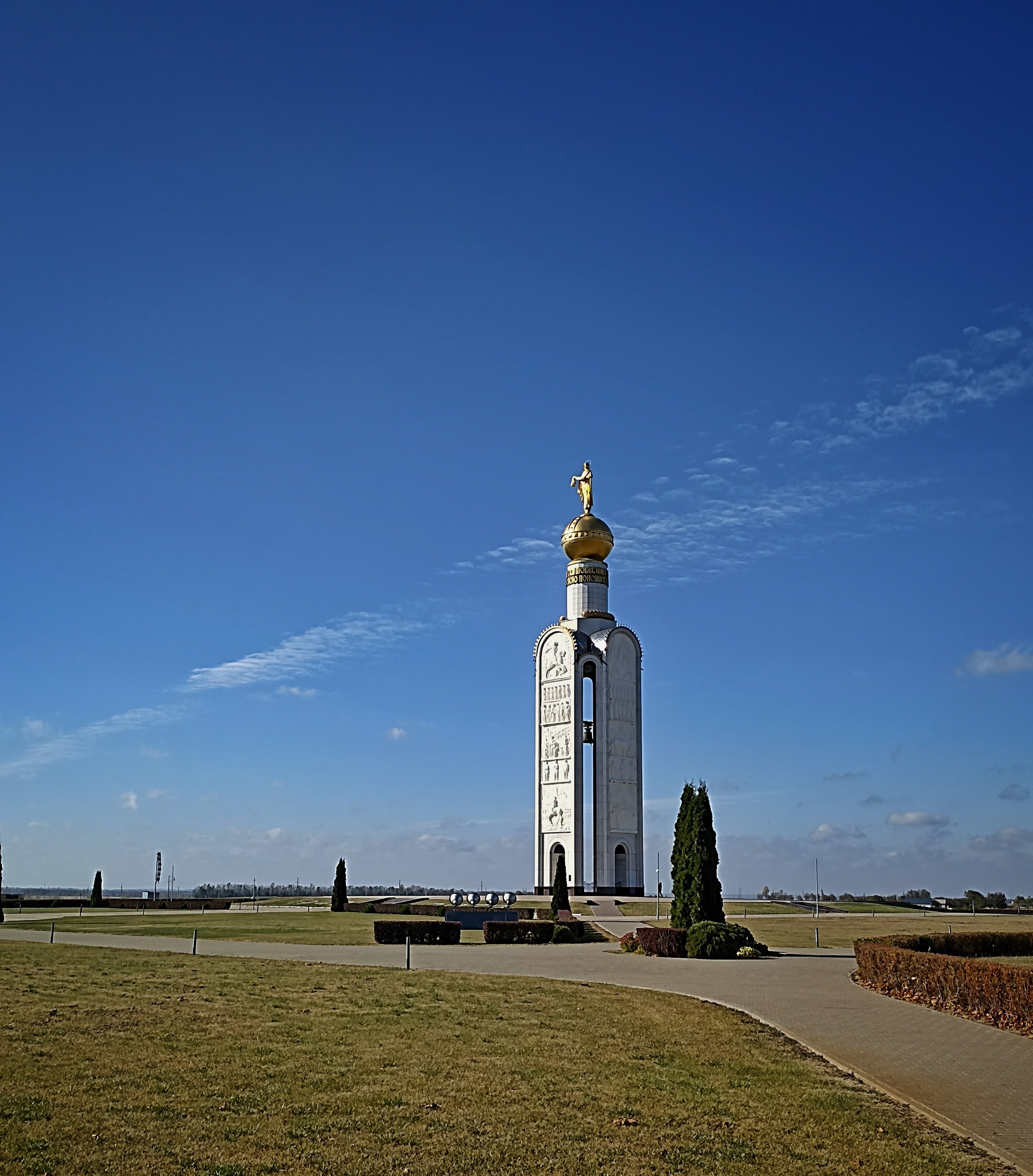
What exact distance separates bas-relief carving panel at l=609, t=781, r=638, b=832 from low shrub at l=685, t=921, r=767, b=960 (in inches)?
1354

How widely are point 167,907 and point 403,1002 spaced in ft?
143

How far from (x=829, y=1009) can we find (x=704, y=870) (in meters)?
12.5

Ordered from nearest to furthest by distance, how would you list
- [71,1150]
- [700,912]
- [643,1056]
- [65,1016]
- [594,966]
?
[71,1150]
[643,1056]
[65,1016]
[594,966]
[700,912]

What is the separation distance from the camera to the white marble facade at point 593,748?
2432 inches

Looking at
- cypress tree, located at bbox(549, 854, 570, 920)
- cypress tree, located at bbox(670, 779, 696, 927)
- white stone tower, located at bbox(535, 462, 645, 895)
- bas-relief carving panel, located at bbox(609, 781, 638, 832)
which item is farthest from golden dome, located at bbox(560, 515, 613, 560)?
cypress tree, located at bbox(670, 779, 696, 927)

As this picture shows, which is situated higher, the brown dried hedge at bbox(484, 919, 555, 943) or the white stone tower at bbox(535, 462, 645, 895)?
the white stone tower at bbox(535, 462, 645, 895)

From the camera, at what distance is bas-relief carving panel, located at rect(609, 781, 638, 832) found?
62.5m

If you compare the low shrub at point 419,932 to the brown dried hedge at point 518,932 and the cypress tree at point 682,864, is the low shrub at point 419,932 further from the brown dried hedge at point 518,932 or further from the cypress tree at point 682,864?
the cypress tree at point 682,864

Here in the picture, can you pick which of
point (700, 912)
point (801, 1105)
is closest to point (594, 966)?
point (700, 912)

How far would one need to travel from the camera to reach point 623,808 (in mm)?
63000

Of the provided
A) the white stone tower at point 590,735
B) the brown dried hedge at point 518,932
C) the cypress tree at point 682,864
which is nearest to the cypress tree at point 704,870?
the cypress tree at point 682,864

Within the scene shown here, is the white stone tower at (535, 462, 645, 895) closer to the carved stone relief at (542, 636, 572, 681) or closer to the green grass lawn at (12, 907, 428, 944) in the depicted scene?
the carved stone relief at (542, 636, 572, 681)

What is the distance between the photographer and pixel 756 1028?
15.0m

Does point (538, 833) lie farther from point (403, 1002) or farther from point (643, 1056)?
point (643, 1056)
